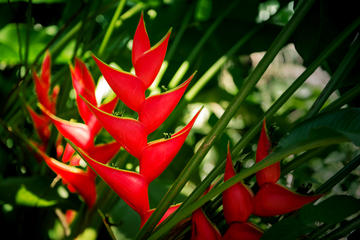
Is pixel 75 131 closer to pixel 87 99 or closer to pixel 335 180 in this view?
pixel 87 99

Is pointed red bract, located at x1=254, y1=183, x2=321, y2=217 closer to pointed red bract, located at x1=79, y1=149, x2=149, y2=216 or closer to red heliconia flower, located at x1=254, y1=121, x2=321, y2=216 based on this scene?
red heliconia flower, located at x1=254, y1=121, x2=321, y2=216

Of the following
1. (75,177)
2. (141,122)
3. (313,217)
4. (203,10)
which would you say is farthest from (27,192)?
(203,10)

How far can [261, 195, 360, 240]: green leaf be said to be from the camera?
1.00 ft

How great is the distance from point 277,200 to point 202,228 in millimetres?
71

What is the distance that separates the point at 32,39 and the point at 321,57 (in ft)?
1.66

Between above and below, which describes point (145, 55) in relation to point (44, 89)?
above

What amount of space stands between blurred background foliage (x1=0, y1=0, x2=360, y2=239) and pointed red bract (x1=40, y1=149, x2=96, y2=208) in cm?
5

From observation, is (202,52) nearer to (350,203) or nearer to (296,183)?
(296,183)

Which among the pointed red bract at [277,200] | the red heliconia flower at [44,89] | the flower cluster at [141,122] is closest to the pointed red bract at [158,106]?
the flower cluster at [141,122]

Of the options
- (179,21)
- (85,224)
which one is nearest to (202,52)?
(179,21)

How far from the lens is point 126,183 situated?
1.06 feet

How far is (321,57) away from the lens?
375 millimetres

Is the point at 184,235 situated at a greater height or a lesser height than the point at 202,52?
lesser

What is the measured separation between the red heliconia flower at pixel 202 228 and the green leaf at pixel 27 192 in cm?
19
